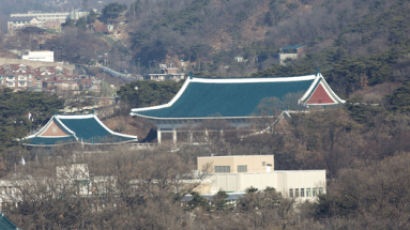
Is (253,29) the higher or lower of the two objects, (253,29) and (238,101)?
the higher

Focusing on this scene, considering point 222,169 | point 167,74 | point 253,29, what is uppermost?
point 253,29

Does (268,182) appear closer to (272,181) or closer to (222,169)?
(272,181)

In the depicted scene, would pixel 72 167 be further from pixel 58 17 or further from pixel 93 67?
pixel 58 17

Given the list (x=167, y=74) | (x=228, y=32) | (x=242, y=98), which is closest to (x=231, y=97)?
(x=242, y=98)

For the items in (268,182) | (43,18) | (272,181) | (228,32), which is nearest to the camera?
(268,182)

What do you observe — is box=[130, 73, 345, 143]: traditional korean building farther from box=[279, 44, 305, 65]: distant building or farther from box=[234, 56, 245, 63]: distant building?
box=[234, 56, 245, 63]: distant building

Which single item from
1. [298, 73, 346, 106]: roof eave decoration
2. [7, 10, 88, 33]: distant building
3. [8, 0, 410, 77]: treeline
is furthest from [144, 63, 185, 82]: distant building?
[7, 10, 88, 33]: distant building

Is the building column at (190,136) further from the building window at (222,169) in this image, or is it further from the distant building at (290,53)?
the distant building at (290,53)
